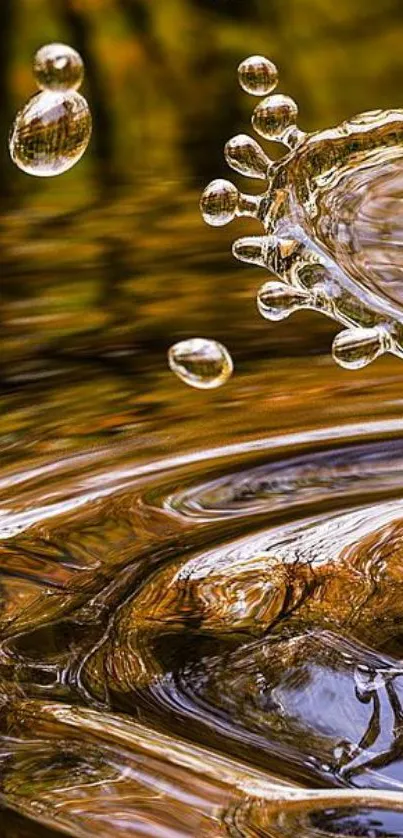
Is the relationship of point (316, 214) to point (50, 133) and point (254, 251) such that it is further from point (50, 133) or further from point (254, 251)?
point (50, 133)

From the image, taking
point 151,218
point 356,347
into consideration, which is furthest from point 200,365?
point 151,218

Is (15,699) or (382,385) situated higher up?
(382,385)

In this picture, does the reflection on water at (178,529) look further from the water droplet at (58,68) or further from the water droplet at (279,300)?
the water droplet at (58,68)

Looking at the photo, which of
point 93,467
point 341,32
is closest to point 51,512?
point 93,467

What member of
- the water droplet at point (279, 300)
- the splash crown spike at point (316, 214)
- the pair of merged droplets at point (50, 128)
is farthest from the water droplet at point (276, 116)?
the pair of merged droplets at point (50, 128)

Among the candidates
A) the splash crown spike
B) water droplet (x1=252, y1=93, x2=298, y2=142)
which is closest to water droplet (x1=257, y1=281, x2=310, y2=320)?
the splash crown spike

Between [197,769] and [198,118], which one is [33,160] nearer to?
[197,769]
